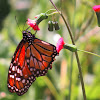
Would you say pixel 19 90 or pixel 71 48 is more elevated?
pixel 71 48

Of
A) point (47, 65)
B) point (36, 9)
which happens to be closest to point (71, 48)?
point (47, 65)

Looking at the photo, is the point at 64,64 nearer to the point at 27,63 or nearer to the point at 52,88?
the point at 52,88

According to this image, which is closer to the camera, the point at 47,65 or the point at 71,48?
the point at 71,48

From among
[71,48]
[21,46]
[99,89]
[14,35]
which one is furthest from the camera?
[14,35]

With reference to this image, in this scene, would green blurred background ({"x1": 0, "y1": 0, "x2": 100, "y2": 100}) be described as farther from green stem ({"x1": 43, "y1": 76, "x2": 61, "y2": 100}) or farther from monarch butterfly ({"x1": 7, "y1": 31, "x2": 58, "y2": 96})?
monarch butterfly ({"x1": 7, "y1": 31, "x2": 58, "y2": 96})

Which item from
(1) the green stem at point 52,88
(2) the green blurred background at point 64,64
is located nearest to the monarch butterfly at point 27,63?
(2) the green blurred background at point 64,64

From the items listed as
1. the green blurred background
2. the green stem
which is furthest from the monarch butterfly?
the green stem

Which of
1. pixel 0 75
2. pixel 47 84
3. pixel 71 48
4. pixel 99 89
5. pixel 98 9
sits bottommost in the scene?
pixel 99 89

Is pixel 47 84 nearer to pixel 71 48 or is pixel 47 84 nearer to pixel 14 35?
pixel 14 35
